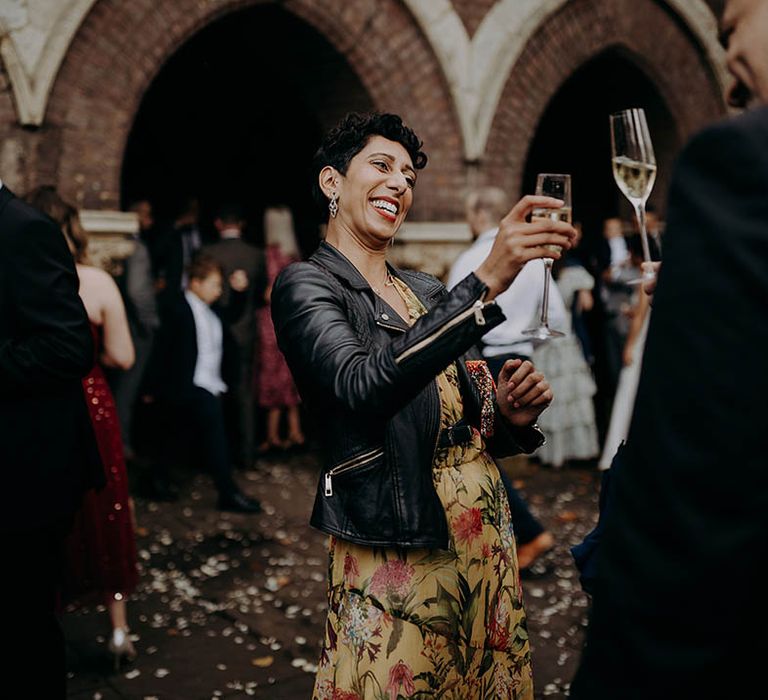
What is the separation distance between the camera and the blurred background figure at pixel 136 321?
6.62 m

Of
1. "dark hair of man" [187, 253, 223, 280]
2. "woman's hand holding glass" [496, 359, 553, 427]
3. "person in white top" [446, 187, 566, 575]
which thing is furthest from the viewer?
"dark hair of man" [187, 253, 223, 280]

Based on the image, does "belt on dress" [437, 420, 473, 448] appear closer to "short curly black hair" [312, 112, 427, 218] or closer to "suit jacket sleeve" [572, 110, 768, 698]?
"short curly black hair" [312, 112, 427, 218]

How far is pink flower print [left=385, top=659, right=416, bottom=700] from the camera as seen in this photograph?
6.24 feet

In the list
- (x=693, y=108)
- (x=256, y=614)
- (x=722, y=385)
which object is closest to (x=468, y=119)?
(x=693, y=108)

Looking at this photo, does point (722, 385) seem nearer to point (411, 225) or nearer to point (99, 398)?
point (99, 398)

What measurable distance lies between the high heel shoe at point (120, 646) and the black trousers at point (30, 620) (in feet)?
3.91

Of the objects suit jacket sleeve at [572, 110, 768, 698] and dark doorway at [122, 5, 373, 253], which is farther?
dark doorway at [122, 5, 373, 253]

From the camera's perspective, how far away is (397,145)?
223 centimetres

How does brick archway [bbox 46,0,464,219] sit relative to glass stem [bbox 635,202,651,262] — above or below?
above

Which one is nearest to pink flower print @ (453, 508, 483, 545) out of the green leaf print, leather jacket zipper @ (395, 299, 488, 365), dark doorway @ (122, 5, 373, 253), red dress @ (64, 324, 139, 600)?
the green leaf print

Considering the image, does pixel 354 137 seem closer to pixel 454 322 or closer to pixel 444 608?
pixel 454 322

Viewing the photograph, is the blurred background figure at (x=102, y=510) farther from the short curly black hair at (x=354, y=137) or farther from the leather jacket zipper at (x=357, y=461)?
the leather jacket zipper at (x=357, y=461)

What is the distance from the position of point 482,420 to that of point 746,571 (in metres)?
1.26

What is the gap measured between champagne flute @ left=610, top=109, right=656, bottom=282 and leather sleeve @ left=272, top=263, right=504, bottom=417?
Answer: 52cm
